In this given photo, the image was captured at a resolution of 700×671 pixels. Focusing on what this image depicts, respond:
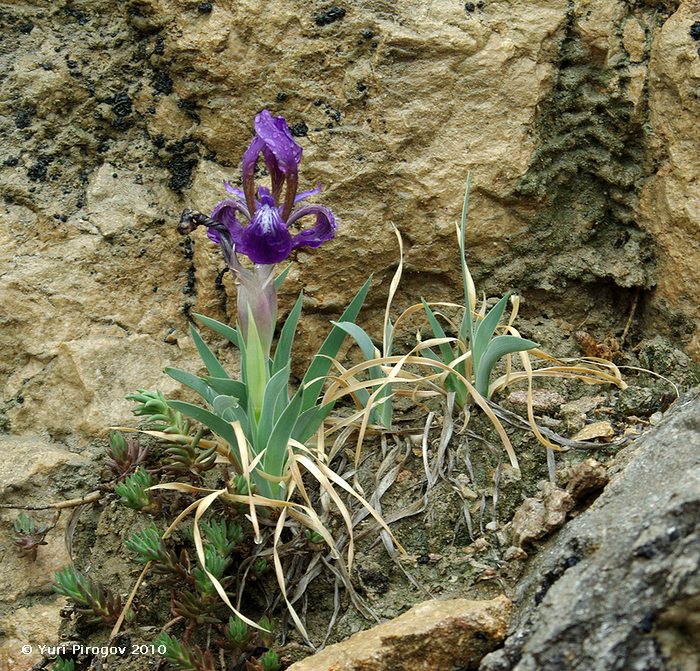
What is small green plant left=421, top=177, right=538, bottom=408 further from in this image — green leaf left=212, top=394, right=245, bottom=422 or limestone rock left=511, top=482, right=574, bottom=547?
green leaf left=212, top=394, right=245, bottom=422

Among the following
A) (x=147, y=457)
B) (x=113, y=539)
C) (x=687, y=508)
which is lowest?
(x=113, y=539)

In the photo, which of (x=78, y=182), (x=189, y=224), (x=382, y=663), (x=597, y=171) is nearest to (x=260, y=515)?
(x=382, y=663)

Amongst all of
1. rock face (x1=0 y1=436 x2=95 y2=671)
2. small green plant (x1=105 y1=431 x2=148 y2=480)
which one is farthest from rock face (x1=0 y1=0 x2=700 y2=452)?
small green plant (x1=105 y1=431 x2=148 y2=480)

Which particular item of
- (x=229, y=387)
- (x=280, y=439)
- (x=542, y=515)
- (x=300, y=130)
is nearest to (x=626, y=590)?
(x=542, y=515)

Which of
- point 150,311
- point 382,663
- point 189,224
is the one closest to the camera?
point 382,663

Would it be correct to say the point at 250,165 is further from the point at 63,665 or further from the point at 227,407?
the point at 63,665

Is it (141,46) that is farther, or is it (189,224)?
(141,46)

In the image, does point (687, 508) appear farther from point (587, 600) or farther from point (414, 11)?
point (414, 11)
